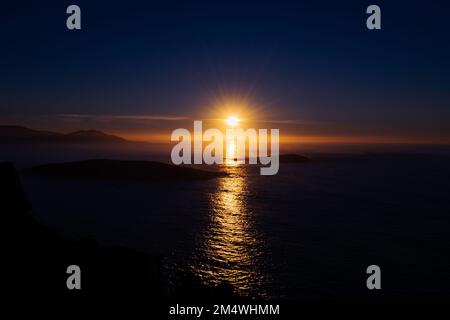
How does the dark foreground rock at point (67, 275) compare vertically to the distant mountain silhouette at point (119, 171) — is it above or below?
below

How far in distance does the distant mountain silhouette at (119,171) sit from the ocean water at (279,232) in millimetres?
28400

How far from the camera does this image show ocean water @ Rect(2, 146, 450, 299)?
34969 millimetres

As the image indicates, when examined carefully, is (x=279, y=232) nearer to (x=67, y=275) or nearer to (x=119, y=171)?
(x=67, y=275)

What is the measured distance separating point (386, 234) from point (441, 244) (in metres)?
7.91

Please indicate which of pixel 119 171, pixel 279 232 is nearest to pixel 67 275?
pixel 279 232

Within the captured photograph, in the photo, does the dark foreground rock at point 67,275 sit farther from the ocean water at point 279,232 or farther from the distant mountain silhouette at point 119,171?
the distant mountain silhouette at point 119,171

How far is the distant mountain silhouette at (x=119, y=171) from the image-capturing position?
5399 inches

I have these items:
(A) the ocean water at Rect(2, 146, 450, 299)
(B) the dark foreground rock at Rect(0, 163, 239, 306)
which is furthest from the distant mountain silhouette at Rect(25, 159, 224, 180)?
(B) the dark foreground rock at Rect(0, 163, 239, 306)

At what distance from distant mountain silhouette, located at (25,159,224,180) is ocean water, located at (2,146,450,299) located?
28400 millimetres

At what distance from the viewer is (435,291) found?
3294 centimetres

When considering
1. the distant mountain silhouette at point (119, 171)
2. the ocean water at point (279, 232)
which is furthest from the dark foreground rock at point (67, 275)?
the distant mountain silhouette at point (119, 171)

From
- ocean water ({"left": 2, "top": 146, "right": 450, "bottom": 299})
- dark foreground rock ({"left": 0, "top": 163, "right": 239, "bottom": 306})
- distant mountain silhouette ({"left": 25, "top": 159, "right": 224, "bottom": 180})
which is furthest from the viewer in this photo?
distant mountain silhouette ({"left": 25, "top": 159, "right": 224, "bottom": 180})

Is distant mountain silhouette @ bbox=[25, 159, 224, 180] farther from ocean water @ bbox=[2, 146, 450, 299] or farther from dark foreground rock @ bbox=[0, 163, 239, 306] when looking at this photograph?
dark foreground rock @ bbox=[0, 163, 239, 306]
